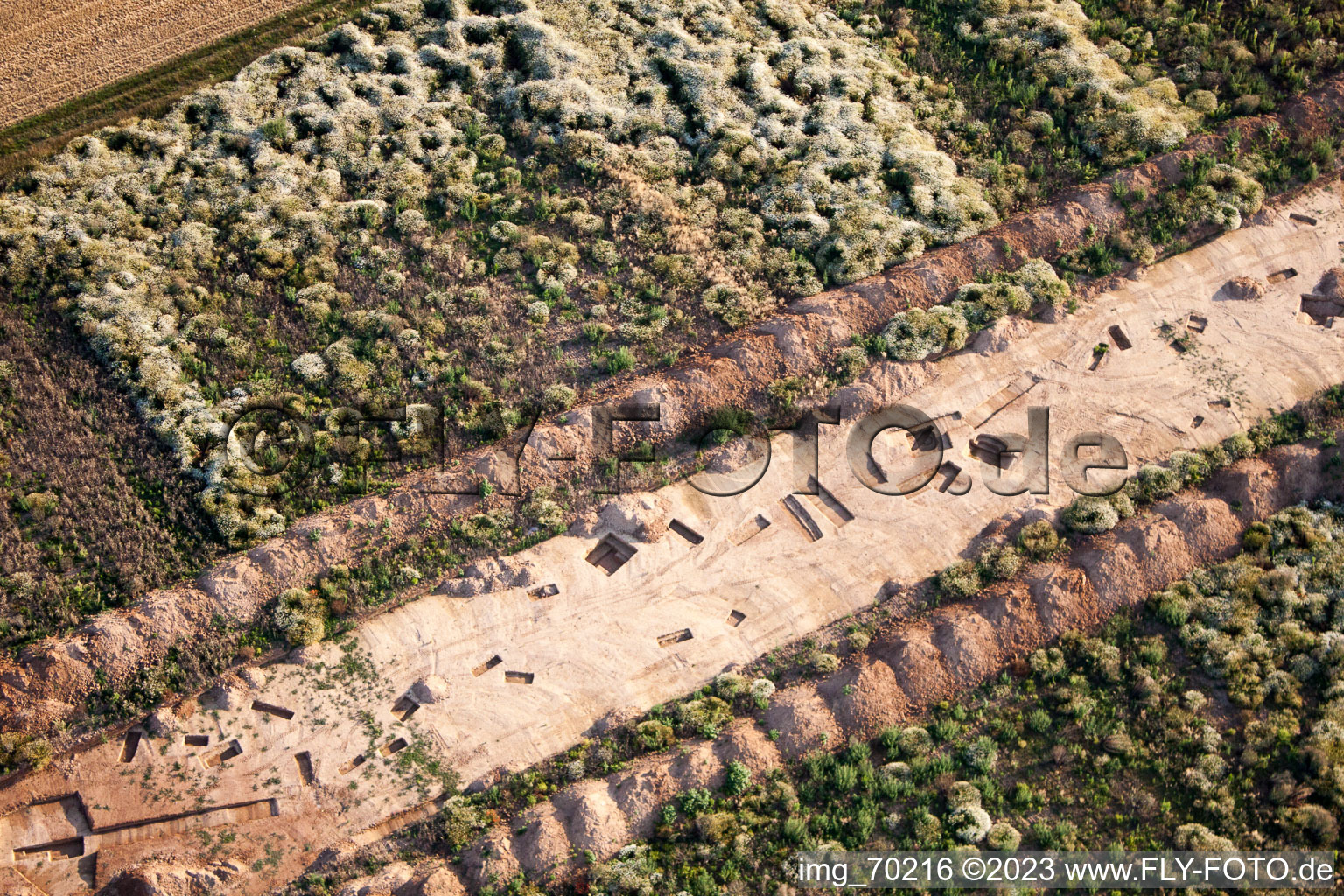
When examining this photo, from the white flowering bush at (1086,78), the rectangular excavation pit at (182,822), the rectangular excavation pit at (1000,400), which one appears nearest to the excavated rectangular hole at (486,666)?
the rectangular excavation pit at (182,822)

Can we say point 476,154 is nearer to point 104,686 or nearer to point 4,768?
point 104,686

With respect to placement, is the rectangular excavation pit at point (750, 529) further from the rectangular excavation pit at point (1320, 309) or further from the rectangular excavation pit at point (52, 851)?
the rectangular excavation pit at point (1320, 309)

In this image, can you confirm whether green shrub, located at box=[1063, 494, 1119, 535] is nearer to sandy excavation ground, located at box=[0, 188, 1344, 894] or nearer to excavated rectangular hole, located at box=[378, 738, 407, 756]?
sandy excavation ground, located at box=[0, 188, 1344, 894]

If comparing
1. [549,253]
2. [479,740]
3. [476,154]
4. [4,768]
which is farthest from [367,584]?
[476,154]

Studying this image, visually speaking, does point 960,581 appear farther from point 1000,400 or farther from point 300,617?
point 300,617

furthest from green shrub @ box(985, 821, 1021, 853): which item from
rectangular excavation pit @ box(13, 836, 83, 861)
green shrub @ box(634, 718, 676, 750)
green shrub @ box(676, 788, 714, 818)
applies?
rectangular excavation pit @ box(13, 836, 83, 861)
